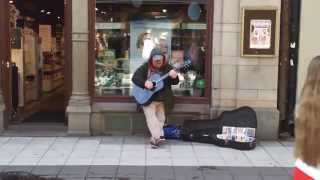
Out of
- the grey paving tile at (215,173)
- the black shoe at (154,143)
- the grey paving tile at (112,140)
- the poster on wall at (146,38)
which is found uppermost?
the poster on wall at (146,38)

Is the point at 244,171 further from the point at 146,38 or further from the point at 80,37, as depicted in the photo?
the point at 80,37

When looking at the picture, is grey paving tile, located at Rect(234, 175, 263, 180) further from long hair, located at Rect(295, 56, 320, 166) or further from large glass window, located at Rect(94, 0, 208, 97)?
long hair, located at Rect(295, 56, 320, 166)

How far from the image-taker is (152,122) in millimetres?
8492

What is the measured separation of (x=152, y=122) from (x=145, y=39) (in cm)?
163

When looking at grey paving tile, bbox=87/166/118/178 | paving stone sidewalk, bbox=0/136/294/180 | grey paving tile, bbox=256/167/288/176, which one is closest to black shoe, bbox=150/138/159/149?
paving stone sidewalk, bbox=0/136/294/180

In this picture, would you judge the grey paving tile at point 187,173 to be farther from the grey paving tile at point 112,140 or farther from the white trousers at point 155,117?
the grey paving tile at point 112,140

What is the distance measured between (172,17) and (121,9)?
813mm

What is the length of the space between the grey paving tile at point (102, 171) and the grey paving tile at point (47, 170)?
0.39m

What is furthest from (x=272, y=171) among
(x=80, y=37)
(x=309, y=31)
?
(x=80, y=37)

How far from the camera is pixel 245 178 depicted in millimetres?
6867

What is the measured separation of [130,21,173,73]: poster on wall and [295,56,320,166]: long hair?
6575mm

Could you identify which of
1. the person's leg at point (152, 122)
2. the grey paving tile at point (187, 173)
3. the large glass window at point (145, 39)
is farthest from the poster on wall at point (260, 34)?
the grey paving tile at point (187, 173)

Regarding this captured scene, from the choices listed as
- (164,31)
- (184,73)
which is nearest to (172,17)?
(164,31)

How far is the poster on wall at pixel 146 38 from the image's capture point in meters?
9.48
